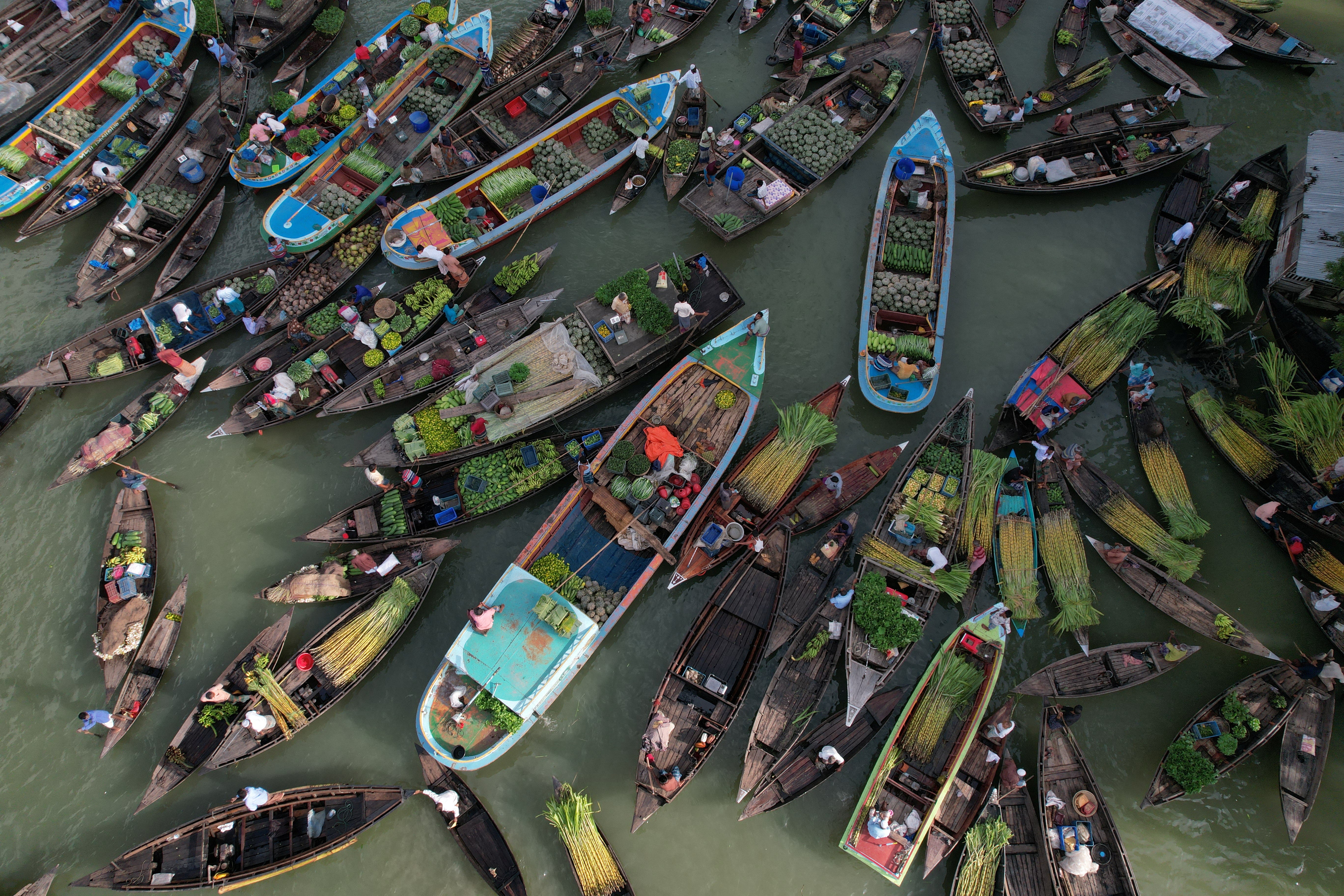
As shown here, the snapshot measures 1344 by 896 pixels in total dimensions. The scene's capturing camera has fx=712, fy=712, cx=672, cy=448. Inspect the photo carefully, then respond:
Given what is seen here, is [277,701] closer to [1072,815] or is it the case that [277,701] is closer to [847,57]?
[1072,815]

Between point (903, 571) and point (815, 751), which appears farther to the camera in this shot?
point (903, 571)

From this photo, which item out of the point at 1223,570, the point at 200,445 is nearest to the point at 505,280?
the point at 200,445

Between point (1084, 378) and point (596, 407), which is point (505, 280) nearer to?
point (596, 407)

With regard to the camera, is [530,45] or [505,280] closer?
[505,280]

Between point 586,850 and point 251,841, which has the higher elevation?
point 251,841

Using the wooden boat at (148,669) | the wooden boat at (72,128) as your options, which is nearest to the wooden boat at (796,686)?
the wooden boat at (148,669)

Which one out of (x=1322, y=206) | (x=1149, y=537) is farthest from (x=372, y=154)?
(x=1322, y=206)
